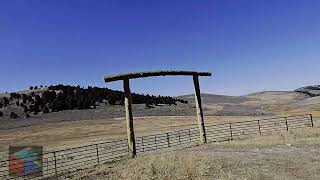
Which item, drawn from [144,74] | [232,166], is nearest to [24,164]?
[144,74]

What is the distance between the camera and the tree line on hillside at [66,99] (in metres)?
73.8

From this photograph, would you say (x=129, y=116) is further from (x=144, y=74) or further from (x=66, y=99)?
(x=66, y=99)

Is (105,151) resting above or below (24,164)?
below

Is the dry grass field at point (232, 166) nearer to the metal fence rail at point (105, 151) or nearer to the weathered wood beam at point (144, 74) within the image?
the metal fence rail at point (105, 151)

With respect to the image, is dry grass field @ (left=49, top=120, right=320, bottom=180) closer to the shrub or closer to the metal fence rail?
the metal fence rail

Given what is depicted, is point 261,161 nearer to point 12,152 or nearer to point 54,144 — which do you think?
point 12,152

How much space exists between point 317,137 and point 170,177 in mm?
14031

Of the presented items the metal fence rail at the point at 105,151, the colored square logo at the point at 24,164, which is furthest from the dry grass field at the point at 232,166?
the metal fence rail at the point at 105,151

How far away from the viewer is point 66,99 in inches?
2970

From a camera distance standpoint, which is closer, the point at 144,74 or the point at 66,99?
the point at 144,74

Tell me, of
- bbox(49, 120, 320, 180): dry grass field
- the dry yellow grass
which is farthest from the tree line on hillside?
bbox(49, 120, 320, 180): dry grass field

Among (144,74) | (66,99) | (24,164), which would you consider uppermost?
(66,99)

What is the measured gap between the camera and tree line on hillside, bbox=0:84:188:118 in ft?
242

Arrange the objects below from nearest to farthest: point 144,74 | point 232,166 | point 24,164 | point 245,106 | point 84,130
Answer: point 232,166 < point 24,164 < point 144,74 < point 84,130 < point 245,106
